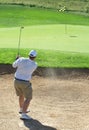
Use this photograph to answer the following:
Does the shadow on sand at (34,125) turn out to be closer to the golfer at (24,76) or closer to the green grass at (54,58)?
the golfer at (24,76)

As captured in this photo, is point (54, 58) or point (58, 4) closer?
point (54, 58)

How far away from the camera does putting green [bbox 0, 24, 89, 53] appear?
18.0 metres

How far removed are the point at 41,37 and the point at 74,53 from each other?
3.09 metres

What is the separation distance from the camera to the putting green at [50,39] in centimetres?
1798

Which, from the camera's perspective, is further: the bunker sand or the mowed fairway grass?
the mowed fairway grass

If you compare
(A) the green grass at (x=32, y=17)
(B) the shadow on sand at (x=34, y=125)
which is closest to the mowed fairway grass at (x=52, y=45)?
(B) the shadow on sand at (x=34, y=125)

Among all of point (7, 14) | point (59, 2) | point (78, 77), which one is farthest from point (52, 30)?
point (59, 2)

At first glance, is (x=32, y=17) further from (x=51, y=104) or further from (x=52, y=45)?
(x=51, y=104)

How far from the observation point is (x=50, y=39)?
63.1 ft

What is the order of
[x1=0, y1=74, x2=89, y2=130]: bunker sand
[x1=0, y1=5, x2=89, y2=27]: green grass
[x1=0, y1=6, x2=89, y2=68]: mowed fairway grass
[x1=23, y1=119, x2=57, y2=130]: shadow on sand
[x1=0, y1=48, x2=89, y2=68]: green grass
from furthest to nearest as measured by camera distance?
[x1=0, y1=5, x2=89, y2=27]: green grass, [x1=0, y1=6, x2=89, y2=68]: mowed fairway grass, [x1=0, y1=48, x2=89, y2=68]: green grass, [x1=0, y1=74, x2=89, y2=130]: bunker sand, [x1=23, y1=119, x2=57, y2=130]: shadow on sand

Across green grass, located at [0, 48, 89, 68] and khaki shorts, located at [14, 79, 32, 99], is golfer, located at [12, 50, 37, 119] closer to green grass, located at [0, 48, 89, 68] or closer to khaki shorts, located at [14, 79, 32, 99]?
khaki shorts, located at [14, 79, 32, 99]

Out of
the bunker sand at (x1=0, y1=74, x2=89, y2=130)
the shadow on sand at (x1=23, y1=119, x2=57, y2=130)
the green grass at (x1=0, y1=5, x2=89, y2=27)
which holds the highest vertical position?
the shadow on sand at (x1=23, y1=119, x2=57, y2=130)

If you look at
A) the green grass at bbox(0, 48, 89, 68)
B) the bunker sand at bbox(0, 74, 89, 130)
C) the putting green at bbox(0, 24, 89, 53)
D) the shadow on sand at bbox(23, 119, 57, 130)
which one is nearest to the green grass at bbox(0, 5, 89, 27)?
the putting green at bbox(0, 24, 89, 53)

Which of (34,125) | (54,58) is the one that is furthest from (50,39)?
(34,125)
